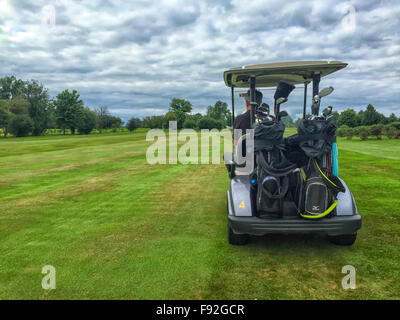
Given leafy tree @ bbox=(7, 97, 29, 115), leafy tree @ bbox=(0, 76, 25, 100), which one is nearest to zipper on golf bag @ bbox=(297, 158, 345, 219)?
leafy tree @ bbox=(7, 97, 29, 115)

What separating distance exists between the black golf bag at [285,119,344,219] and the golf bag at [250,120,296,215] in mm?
232

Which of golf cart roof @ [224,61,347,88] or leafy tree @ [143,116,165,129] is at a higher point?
leafy tree @ [143,116,165,129]

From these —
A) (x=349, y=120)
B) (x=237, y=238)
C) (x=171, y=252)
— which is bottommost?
(x=171, y=252)

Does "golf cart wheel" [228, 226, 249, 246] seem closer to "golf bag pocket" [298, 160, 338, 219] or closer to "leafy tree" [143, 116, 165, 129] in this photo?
"golf bag pocket" [298, 160, 338, 219]

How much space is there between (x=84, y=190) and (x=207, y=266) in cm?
667

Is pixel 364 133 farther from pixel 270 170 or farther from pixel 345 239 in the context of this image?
pixel 270 170

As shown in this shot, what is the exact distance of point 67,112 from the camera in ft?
288

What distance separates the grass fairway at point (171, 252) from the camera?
360 cm

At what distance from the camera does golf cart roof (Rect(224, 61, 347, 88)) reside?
16.6ft

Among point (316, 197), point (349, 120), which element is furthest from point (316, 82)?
point (349, 120)

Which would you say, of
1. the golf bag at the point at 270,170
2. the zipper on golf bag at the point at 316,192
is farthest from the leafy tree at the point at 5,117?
the zipper on golf bag at the point at 316,192

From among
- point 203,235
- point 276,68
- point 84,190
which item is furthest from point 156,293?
point 84,190

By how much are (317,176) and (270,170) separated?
0.62 metres
